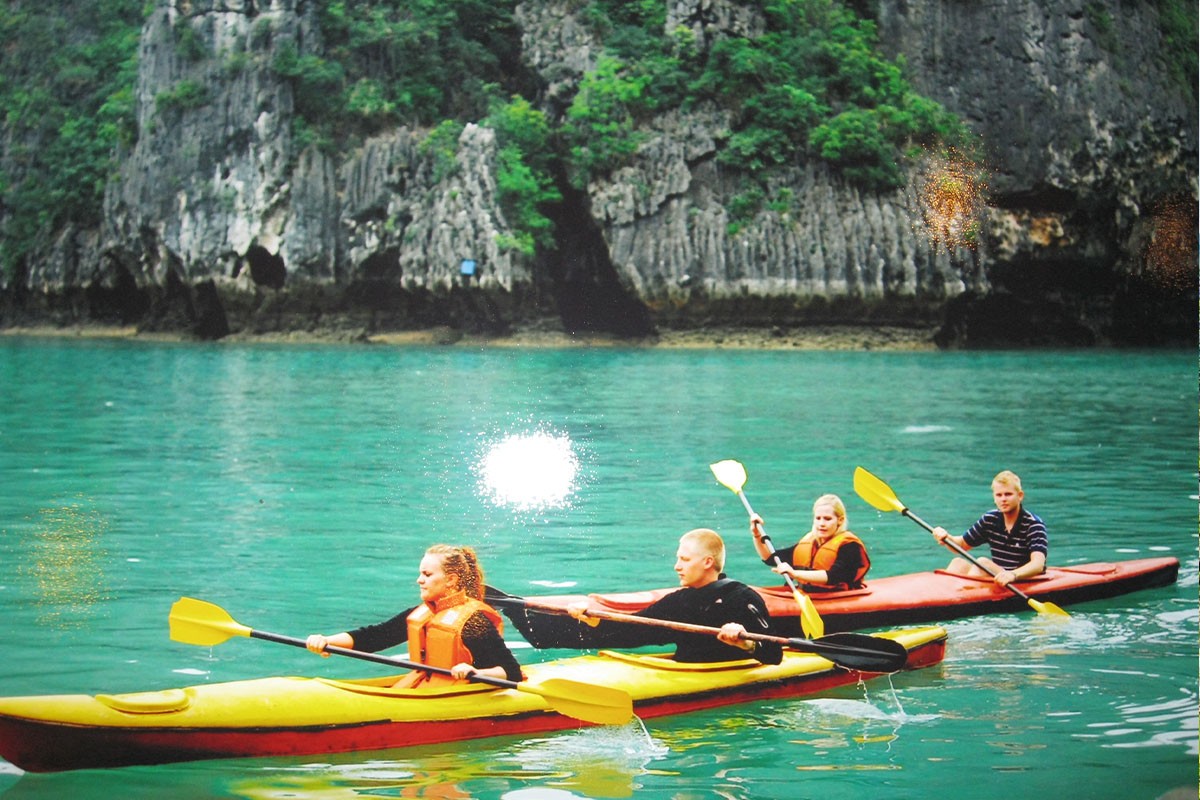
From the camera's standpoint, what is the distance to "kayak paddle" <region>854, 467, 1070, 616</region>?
4422 millimetres

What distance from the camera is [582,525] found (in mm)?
5406

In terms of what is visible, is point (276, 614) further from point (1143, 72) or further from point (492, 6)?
point (492, 6)

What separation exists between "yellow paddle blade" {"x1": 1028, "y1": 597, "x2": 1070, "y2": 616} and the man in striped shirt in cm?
11

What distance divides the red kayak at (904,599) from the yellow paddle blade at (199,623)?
2.60 feet

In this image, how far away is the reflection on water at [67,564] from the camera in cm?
400

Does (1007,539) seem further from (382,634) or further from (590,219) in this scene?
(590,219)

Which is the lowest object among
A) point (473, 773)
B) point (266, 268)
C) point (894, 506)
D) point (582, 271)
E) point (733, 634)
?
point (473, 773)

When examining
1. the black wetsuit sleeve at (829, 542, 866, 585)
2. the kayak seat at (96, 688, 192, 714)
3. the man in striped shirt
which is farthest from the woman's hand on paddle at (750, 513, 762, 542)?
the kayak seat at (96, 688, 192, 714)

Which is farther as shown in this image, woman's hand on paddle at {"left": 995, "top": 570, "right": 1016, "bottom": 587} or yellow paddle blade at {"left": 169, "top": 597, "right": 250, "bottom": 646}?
woman's hand on paddle at {"left": 995, "top": 570, "right": 1016, "bottom": 587}

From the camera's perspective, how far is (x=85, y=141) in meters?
12.6

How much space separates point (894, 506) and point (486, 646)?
208cm

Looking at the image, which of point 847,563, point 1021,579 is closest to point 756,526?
point 847,563

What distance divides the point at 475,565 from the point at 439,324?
13223mm

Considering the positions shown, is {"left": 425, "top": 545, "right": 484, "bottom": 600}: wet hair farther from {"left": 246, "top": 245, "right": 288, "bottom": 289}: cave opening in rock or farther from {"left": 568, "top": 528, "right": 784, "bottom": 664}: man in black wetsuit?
{"left": 246, "top": 245, "right": 288, "bottom": 289}: cave opening in rock
